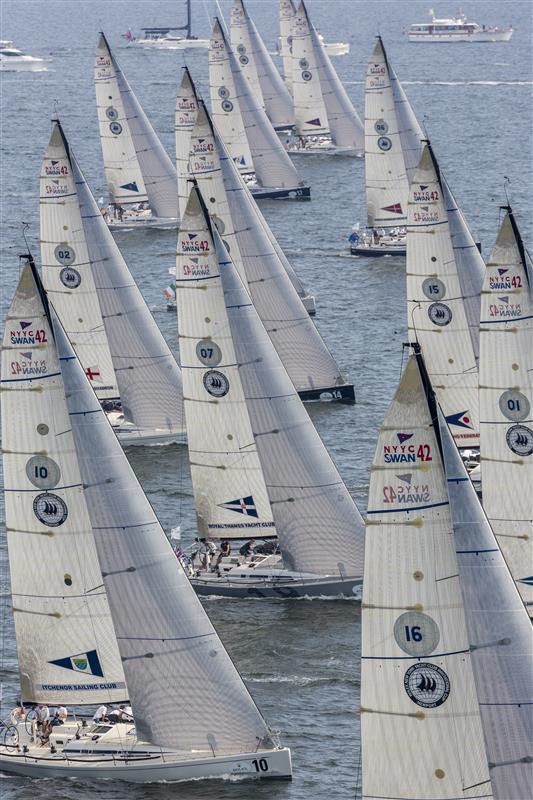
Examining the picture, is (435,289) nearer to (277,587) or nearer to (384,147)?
(277,587)

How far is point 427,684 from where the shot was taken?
36.6 m

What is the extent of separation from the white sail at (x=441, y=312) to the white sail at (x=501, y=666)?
2614 cm

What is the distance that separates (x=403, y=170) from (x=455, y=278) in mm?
35919

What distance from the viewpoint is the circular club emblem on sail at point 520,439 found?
5025cm

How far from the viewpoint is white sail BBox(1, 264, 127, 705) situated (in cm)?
4459

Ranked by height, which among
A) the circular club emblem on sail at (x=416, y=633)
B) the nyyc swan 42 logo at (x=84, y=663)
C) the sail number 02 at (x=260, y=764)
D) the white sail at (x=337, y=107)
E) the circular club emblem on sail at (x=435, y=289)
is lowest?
the sail number 02 at (x=260, y=764)

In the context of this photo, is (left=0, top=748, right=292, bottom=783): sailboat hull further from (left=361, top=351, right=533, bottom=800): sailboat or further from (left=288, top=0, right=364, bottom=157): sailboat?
(left=288, top=0, right=364, bottom=157): sailboat

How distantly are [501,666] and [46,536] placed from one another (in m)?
12.3

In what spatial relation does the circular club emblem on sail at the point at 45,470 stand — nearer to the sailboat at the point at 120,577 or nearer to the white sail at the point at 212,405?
the sailboat at the point at 120,577

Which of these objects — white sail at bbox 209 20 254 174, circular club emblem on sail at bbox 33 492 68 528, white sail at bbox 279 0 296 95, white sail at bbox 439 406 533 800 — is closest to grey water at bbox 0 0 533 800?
white sail at bbox 209 20 254 174

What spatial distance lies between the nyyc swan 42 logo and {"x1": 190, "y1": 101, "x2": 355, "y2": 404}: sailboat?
26482 mm

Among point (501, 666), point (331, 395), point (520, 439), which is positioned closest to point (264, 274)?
point (331, 395)

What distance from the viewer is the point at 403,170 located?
328ft

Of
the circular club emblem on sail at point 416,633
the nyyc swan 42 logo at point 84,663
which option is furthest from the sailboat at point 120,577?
the circular club emblem on sail at point 416,633
